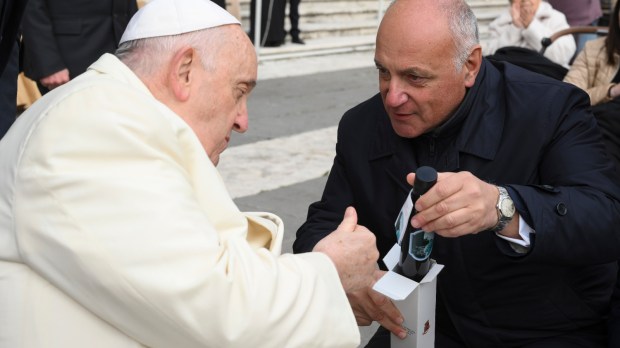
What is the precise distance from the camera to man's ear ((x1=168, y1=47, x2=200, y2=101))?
1.88 m

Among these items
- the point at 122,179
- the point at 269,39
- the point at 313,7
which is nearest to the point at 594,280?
the point at 122,179

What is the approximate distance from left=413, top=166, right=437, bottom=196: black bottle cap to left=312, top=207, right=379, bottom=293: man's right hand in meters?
0.19

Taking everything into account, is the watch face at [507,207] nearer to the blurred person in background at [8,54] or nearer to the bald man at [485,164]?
the bald man at [485,164]

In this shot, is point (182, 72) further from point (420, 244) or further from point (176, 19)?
point (420, 244)

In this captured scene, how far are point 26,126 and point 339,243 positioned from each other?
72 centimetres

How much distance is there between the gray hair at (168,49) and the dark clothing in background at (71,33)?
3.15m

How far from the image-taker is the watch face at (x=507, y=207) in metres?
2.23

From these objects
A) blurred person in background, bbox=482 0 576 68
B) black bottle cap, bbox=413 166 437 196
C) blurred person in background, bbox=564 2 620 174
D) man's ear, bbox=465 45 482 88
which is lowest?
blurred person in background, bbox=482 0 576 68

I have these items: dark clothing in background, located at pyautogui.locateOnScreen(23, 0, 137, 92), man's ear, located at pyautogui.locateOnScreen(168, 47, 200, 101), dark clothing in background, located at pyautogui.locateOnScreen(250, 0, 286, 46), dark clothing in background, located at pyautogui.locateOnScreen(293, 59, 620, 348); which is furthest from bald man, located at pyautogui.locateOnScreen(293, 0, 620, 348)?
dark clothing in background, located at pyautogui.locateOnScreen(250, 0, 286, 46)

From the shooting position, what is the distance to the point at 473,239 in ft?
8.21

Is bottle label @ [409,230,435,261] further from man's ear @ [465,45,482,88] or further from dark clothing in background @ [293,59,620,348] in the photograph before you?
man's ear @ [465,45,482,88]

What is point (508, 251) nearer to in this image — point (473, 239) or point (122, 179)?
point (473, 239)

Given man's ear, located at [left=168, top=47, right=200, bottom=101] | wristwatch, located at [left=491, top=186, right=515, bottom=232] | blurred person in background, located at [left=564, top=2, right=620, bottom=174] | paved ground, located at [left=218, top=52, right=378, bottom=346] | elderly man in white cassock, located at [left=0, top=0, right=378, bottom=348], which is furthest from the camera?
paved ground, located at [left=218, top=52, right=378, bottom=346]

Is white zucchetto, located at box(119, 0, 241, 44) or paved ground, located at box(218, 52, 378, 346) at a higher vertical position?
white zucchetto, located at box(119, 0, 241, 44)
